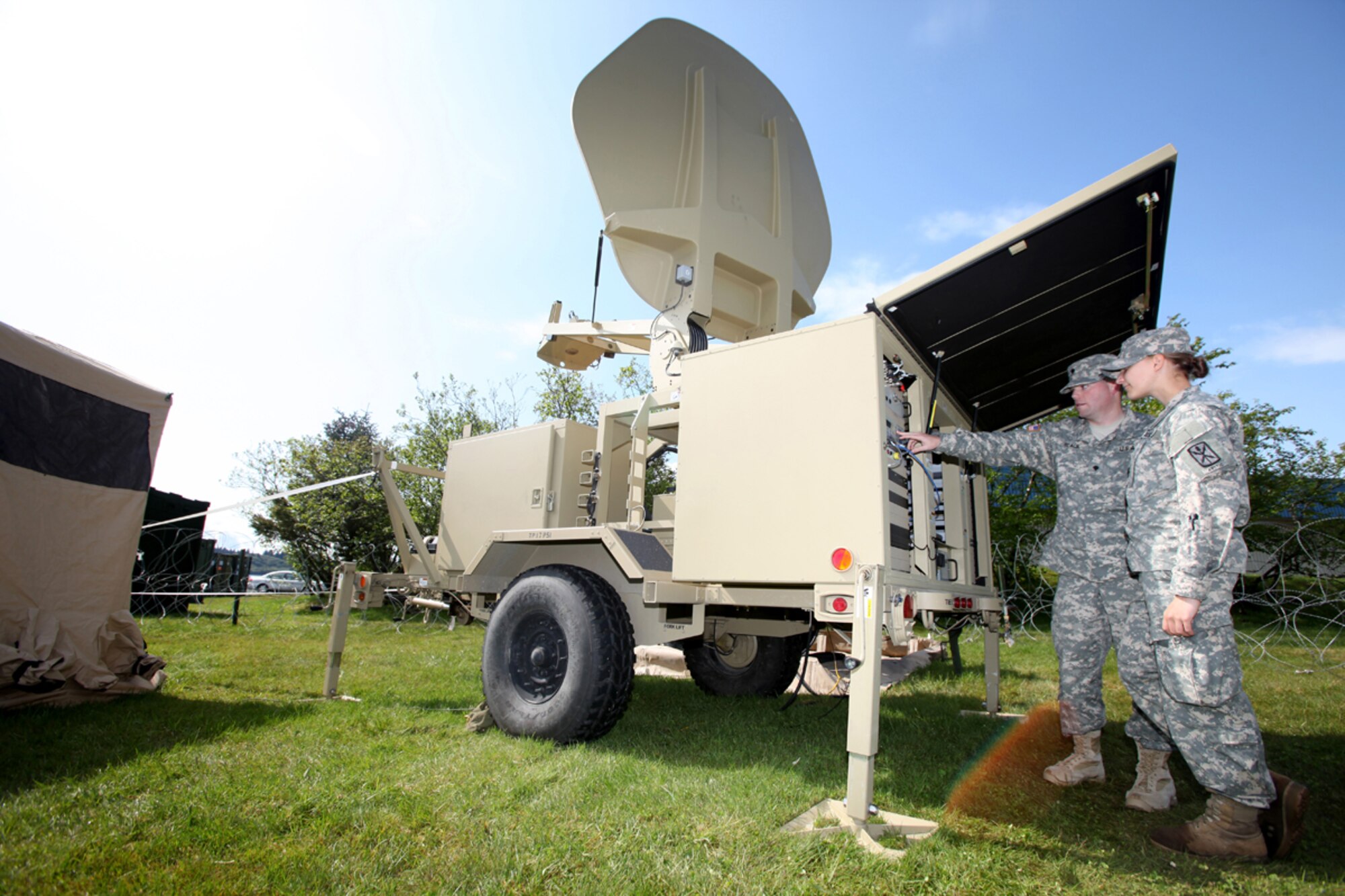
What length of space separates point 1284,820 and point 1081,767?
3.36 feet

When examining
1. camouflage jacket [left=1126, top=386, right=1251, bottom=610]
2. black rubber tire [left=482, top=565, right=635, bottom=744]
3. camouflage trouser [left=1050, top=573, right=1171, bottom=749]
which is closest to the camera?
camouflage jacket [left=1126, top=386, right=1251, bottom=610]

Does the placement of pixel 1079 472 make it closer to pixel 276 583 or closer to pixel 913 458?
pixel 913 458

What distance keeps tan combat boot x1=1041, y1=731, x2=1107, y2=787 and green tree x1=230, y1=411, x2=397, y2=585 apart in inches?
731

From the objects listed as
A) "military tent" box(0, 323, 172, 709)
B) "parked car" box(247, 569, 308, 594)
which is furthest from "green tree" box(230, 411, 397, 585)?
"military tent" box(0, 323, 172, 709)

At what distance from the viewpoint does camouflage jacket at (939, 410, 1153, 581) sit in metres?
3.59

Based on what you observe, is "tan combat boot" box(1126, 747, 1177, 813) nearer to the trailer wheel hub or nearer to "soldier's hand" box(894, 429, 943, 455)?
"soldier's hand" box(894, 429, 943, 455)

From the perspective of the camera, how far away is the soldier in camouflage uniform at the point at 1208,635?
2609mm

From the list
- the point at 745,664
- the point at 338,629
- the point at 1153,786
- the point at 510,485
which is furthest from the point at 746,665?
the point at 338,629

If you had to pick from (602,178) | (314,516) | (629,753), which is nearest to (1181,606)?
(629,753)

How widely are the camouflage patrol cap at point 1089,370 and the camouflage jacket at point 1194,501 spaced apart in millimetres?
642

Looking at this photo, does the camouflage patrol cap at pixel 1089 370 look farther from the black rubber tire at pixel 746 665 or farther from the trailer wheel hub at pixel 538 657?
the trailer wheel hub at pixel 538 657

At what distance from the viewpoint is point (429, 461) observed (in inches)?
826

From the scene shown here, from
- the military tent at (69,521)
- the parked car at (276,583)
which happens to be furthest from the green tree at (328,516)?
the military tent at (69,521)

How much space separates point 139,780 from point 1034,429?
4.87 metres
